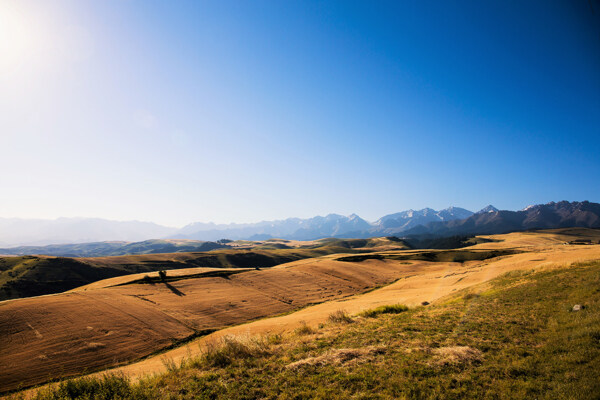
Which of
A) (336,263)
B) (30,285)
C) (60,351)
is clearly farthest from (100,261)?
(60,351)

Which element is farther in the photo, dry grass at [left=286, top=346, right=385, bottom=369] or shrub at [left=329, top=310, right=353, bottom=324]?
shrub at [left=329, top=310, right=353, bottom=324]

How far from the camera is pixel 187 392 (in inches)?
344

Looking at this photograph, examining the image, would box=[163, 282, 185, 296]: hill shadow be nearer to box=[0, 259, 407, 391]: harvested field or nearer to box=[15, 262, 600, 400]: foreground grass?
box=[0, 259, 407, 391]: harvested field

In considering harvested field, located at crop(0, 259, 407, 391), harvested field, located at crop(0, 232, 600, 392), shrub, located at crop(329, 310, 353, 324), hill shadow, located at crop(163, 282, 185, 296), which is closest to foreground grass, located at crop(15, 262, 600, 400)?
shrub, located at crop(329, 310, 353, 324)

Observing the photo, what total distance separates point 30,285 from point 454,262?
124 meters

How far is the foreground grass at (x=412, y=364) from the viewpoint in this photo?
7672 millimetres

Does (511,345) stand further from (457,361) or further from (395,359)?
(395,359)

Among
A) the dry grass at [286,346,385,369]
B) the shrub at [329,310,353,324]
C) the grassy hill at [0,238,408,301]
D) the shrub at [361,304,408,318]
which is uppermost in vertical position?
the dry grass at [286,346,385,369]

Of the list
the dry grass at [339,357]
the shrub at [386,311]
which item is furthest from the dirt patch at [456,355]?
the shrub at [386,311]

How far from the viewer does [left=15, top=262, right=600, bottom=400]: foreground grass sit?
7.67 metres

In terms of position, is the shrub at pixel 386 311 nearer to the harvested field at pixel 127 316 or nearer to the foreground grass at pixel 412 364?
the foreground grass at pixel 412 364

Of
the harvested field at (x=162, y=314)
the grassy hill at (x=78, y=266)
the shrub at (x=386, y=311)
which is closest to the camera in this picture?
the harvested field at (x=162, y=314)

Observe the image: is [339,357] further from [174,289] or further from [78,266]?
[78,266]

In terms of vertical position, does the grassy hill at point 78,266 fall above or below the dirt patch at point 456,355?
below
